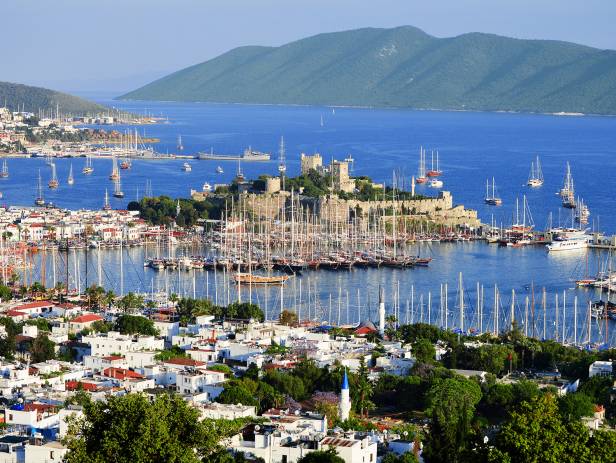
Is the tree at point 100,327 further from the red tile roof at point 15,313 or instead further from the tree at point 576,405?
the tree at point 576,405

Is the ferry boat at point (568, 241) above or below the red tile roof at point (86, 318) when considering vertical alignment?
below

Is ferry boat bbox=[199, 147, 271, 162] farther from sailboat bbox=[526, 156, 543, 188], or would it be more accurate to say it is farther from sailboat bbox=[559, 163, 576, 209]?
sailboat bbox=[559, 163, 576, 209]

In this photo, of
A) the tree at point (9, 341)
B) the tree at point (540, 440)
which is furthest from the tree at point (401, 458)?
the tree at point (9, 341)

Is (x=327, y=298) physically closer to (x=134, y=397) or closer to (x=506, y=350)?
(x=506, y=350)

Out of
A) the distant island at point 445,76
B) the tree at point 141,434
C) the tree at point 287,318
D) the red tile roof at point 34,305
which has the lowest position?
the tree at point 287,318

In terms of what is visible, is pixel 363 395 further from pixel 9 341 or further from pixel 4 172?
pixel 4 172

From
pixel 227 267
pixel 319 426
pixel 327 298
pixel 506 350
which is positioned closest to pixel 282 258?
pixel 227 267

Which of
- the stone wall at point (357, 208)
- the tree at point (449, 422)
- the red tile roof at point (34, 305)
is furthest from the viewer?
the stone wall at point (357, 208)

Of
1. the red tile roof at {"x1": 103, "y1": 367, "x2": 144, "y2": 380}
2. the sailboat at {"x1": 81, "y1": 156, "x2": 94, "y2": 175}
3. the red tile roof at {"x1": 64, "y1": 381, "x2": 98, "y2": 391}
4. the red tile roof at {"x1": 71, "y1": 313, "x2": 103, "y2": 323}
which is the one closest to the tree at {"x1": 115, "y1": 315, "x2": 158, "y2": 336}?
the red tile roof at {"x1": 71, "y1": 313, "x2": 103, "y2": 323}
